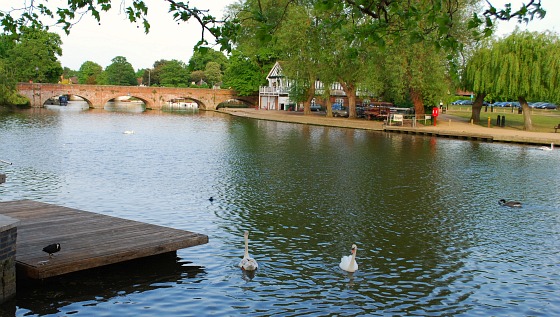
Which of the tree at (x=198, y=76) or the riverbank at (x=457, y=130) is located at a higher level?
the tree at (x=198, y=76)

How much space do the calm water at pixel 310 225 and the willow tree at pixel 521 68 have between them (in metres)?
16.9

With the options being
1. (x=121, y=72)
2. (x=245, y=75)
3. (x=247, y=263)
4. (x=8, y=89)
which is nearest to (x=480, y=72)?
(x=247, y=263)

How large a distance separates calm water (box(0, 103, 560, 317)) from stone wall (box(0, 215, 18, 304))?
0.97 feet

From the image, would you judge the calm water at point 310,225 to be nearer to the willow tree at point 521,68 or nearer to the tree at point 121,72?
the willow tree at point 521,68

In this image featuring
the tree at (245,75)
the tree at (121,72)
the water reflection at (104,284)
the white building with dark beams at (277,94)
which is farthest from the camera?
the tree at (121,72)

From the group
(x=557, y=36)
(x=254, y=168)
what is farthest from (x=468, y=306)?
(x=557, y=36)

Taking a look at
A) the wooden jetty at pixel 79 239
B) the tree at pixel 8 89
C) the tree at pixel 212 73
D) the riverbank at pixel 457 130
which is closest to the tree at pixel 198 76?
the tree at pixel 212 73

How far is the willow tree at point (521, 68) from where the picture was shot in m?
54.3

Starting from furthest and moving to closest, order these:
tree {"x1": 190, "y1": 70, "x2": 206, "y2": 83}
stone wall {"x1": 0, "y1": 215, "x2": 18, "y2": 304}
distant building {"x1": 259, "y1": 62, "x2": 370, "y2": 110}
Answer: tree {"x1": 190, "y1": 70, "x2": 206, "y2": 83}, distant building {"x1": 259, "y1": 62, "x2": 370, "y2": 110}, stone wall {"x1": 0, "y1": 215, "x2": 18, "y2": 304}

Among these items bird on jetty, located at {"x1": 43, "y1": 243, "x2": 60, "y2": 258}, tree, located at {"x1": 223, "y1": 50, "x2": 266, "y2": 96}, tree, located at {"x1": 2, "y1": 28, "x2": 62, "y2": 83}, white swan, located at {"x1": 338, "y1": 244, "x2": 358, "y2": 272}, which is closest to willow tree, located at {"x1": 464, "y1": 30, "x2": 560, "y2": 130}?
white swan, located at {"x1": 338, "y1": 244, "x2": 358, "y2": 272}

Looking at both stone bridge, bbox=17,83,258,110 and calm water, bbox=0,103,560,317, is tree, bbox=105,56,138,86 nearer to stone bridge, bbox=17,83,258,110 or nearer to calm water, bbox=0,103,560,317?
stone bridge, bbox=17,83,258,110

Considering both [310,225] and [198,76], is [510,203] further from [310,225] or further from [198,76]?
[198,76]

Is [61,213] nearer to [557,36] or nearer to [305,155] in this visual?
[305,155]

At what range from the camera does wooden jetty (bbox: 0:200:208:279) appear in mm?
12328
